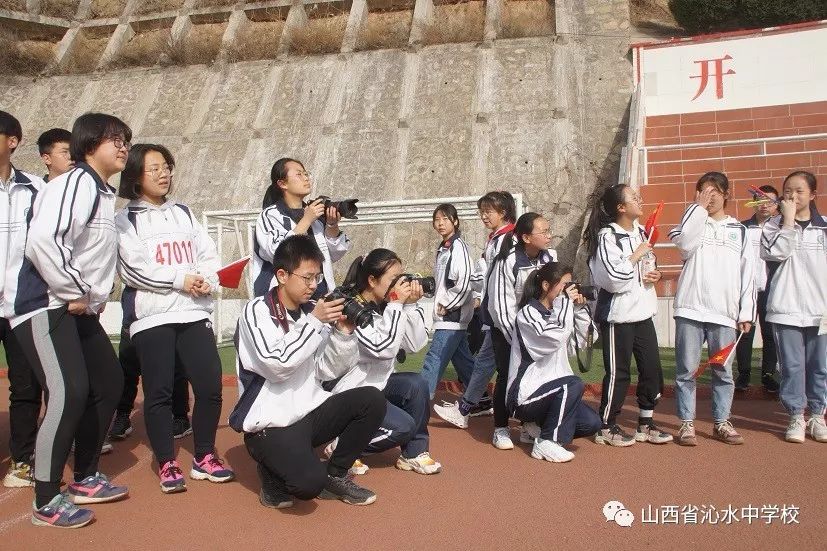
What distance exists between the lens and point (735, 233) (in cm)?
616

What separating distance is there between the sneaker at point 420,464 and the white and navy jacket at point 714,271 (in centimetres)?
216

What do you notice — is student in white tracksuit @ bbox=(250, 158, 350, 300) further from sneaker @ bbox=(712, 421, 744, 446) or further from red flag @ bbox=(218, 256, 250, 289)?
sneaker @ bbox=(712, 421, 744, 446)

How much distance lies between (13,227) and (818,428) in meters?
5.49

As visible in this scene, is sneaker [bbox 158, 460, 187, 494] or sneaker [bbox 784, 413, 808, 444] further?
sneaker [bbox 784, 413, 808, 444]

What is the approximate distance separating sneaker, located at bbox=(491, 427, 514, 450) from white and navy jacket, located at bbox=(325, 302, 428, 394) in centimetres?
107

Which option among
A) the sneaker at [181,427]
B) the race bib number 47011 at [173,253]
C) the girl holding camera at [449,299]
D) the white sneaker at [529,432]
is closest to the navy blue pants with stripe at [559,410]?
the white sneaker at [529,432]

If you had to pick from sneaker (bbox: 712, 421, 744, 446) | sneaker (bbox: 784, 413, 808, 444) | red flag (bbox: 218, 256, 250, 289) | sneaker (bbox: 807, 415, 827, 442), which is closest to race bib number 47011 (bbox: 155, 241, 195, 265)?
red flag (bbox: 218, 256, 250, 289)

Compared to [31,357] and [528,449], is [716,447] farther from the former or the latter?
[31,357]

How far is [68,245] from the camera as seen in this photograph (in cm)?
424

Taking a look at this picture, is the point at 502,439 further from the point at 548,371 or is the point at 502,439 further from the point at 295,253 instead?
the point at 295,253

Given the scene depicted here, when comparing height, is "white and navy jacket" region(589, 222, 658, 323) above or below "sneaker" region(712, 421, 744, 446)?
above

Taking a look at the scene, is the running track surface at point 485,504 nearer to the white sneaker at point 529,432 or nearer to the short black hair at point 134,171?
the white sneaker at point 529,432

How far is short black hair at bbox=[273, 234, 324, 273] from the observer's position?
14.8ft

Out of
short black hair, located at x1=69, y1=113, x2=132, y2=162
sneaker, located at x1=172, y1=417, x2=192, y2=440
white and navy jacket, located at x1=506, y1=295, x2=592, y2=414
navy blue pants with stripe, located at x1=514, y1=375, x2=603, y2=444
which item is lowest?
sneaker, located at x1=172, y1=417, x2=192, y2=440
